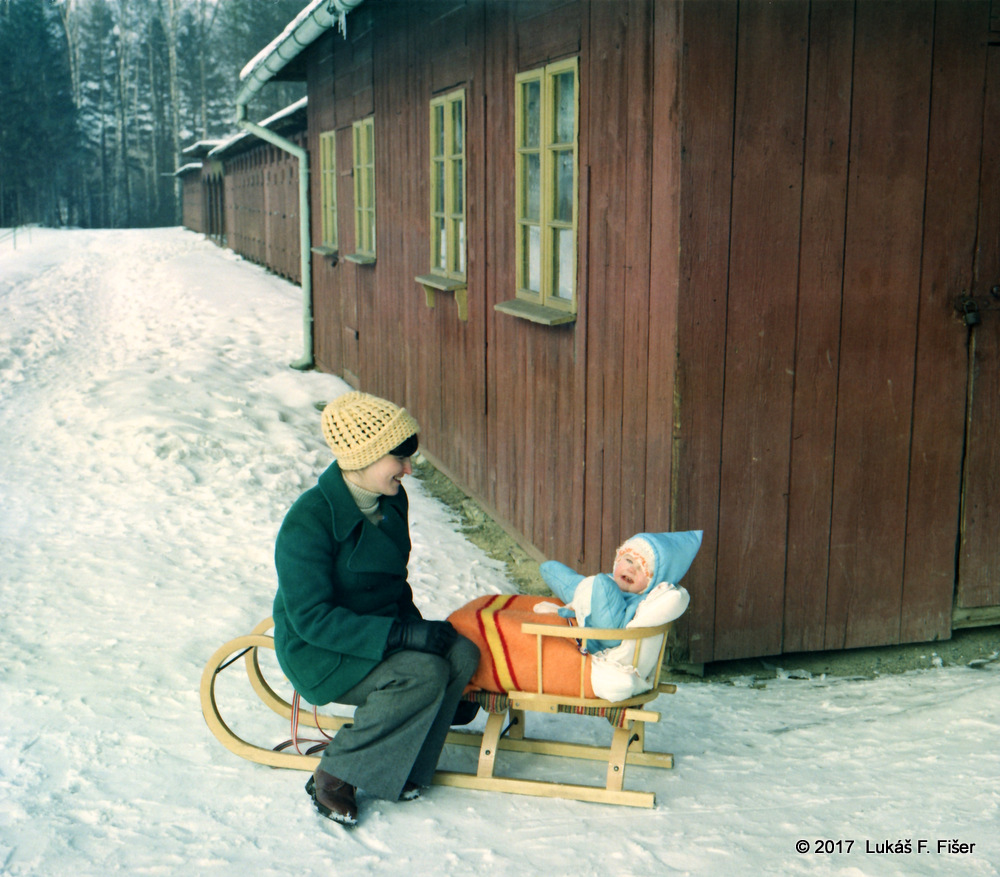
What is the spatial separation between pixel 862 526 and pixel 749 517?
1.64 feet

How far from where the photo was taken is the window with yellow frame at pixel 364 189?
9.12 m

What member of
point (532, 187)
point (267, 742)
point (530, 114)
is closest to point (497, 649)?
point (267, 742)

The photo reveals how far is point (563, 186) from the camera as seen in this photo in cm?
508

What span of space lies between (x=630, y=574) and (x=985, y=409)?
6.63ft

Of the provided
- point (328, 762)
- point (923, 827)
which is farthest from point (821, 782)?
point (328, 762)

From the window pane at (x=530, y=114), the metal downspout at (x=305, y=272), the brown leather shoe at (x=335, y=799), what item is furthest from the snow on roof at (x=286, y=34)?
the brown leather shoe at (x=335, y=799)

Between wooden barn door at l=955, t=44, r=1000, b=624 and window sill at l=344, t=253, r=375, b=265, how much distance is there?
5.49m

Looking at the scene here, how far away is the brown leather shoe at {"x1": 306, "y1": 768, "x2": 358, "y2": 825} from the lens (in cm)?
303

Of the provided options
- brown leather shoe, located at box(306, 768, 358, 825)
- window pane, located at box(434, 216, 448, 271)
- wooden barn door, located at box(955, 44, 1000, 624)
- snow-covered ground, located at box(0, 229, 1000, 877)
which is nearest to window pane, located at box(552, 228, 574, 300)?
snow-covered ground, located at box(0, 229, 1000, 877)

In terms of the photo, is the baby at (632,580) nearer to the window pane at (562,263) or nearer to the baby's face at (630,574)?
the baby's face at (630,574)

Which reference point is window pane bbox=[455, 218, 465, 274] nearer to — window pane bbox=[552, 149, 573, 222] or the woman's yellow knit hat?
window pane bbox=[552, 149, 573, 222]

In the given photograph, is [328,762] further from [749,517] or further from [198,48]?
[198,48]

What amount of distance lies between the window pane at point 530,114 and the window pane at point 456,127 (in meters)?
1.19

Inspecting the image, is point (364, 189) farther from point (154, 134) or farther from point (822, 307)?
point (154, 134)
